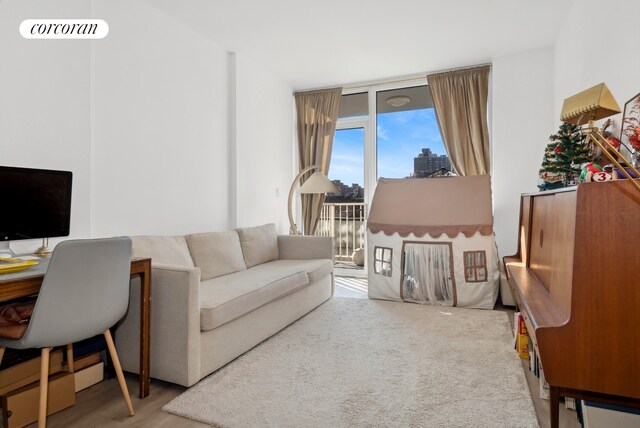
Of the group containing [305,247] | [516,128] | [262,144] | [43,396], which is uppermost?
[516,128]

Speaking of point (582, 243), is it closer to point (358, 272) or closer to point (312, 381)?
point (312, 381)

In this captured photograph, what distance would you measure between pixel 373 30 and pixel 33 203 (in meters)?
3.14

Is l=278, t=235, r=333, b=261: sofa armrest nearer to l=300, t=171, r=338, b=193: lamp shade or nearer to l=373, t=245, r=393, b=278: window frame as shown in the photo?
l=373, t=245, r=393, b=278: window frame

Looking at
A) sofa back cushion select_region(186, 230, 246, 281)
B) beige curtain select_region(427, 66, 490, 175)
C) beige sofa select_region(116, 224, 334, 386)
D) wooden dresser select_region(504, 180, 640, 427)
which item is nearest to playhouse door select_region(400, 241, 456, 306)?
beige sofa select_region(116, 224, 334, 386)

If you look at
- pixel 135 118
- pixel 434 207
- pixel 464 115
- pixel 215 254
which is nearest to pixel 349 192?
pixel 434 207

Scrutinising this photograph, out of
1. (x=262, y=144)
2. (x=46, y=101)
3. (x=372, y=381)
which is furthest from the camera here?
(x=262, y=144)

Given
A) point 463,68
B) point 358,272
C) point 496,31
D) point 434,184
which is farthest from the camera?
point 358,272

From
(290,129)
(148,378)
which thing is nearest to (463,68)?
(290,129)

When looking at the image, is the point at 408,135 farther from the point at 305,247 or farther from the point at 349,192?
the point at 305,247

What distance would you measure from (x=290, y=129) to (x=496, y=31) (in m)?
2.86

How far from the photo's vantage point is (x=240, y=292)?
2.50 metres

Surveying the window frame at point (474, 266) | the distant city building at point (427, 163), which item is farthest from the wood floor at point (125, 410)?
the distant city building at point (427, 163)

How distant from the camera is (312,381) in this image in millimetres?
2150

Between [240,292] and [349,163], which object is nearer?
[240,292]
